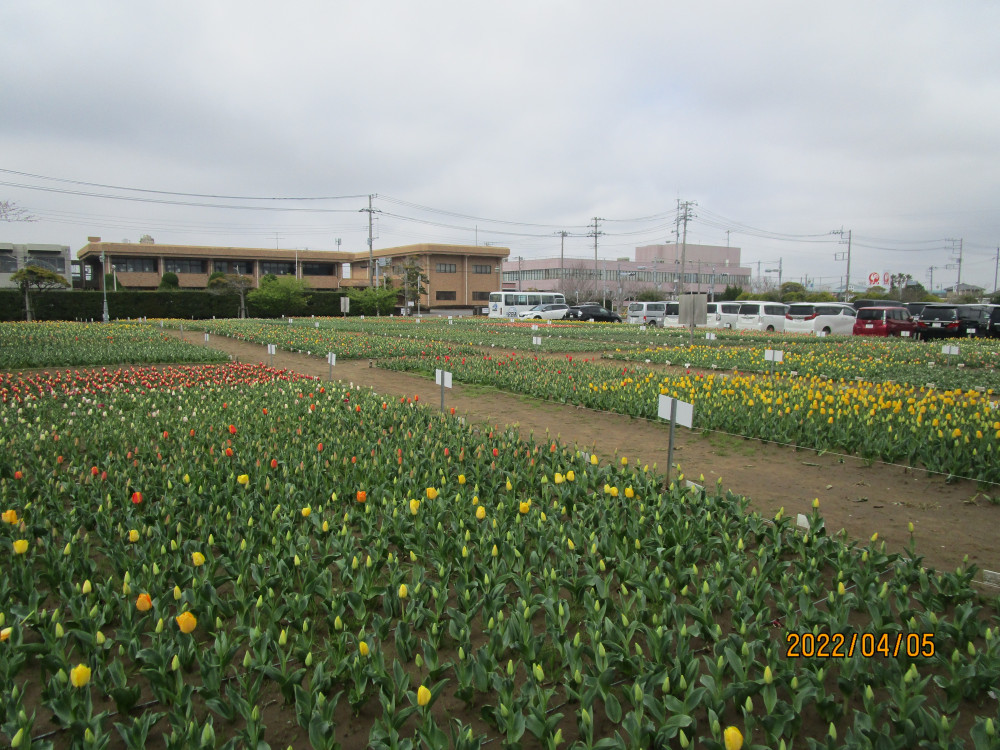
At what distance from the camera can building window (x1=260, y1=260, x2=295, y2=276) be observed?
70188 mm

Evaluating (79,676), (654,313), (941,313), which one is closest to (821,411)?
(79,676)

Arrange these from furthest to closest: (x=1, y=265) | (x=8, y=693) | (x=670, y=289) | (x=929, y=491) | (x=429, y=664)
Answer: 1. (x=670, y=289)
2. (x=1, y=265)
3. (x=929, y=491)
4. (x=429, y=664)
5. (x=8, y=693)

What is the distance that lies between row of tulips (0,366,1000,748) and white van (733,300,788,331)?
29.5 meters

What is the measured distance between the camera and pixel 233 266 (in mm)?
67938

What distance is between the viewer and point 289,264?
7231cm

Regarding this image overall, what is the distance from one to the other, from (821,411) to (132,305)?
48.5 meters

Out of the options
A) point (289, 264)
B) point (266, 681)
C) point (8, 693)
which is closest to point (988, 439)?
point (266, 681)

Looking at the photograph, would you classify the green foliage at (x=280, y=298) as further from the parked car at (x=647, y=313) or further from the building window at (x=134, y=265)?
the parked car at (x=647, y=313)

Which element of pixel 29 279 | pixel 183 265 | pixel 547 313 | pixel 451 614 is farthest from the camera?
pixel 183 265

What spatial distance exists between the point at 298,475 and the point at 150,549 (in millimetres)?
1600

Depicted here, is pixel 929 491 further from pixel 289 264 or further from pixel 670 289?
pixel 670 289

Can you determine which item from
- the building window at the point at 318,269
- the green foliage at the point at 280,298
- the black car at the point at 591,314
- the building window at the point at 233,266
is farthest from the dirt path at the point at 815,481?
the building window at the point at 318,269
